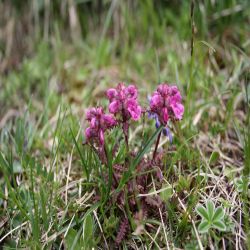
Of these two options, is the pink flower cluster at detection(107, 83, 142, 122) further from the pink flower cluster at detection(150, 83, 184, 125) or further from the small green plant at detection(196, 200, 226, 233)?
the small green plant at detection(196, 200, 226, 233)

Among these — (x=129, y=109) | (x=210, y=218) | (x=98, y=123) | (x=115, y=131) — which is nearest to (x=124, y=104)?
(x=129, y=109)

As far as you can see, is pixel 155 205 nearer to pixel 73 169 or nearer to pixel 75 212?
pixel 75 212

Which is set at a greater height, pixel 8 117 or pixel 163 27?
pixel 163 27

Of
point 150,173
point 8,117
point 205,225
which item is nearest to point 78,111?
point 8,117

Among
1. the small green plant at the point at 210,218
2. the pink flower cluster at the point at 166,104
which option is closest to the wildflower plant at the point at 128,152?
the pink flower cluster at the point at 166,104

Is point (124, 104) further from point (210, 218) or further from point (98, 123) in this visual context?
point (210, 218)

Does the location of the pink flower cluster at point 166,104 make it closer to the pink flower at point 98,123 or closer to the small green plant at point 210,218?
the pink flower at point 98,123
